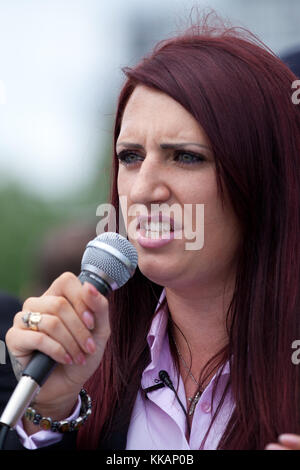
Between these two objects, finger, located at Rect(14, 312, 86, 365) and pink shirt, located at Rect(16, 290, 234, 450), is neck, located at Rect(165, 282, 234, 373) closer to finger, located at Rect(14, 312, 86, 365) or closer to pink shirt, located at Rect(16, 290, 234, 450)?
pink shirt, located at Rect(16, 290, 234, 450)

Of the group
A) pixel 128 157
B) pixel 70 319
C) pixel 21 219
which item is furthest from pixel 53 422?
pixel 21 219

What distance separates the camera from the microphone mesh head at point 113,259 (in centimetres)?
178

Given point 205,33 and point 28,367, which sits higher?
point 205,33

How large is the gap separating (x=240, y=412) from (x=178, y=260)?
466 mm

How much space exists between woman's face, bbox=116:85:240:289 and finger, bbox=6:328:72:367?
0.42 m

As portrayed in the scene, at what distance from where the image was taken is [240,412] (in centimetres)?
197

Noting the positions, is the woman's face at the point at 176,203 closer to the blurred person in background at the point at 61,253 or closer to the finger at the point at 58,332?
the finger at the point at 58,332

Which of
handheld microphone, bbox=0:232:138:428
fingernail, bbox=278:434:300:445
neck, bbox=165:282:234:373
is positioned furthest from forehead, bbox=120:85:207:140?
fingernail, bbox=278:434:300:445

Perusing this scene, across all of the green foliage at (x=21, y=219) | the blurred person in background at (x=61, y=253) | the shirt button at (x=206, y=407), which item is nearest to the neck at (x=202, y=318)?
the shirt button at (x=206, y=407)

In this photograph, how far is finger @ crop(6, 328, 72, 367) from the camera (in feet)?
5.62

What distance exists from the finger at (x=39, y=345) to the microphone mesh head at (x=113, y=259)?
217 mm

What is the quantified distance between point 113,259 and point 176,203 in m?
0.31

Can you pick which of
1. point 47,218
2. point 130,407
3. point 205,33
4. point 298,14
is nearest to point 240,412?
point 130,407
